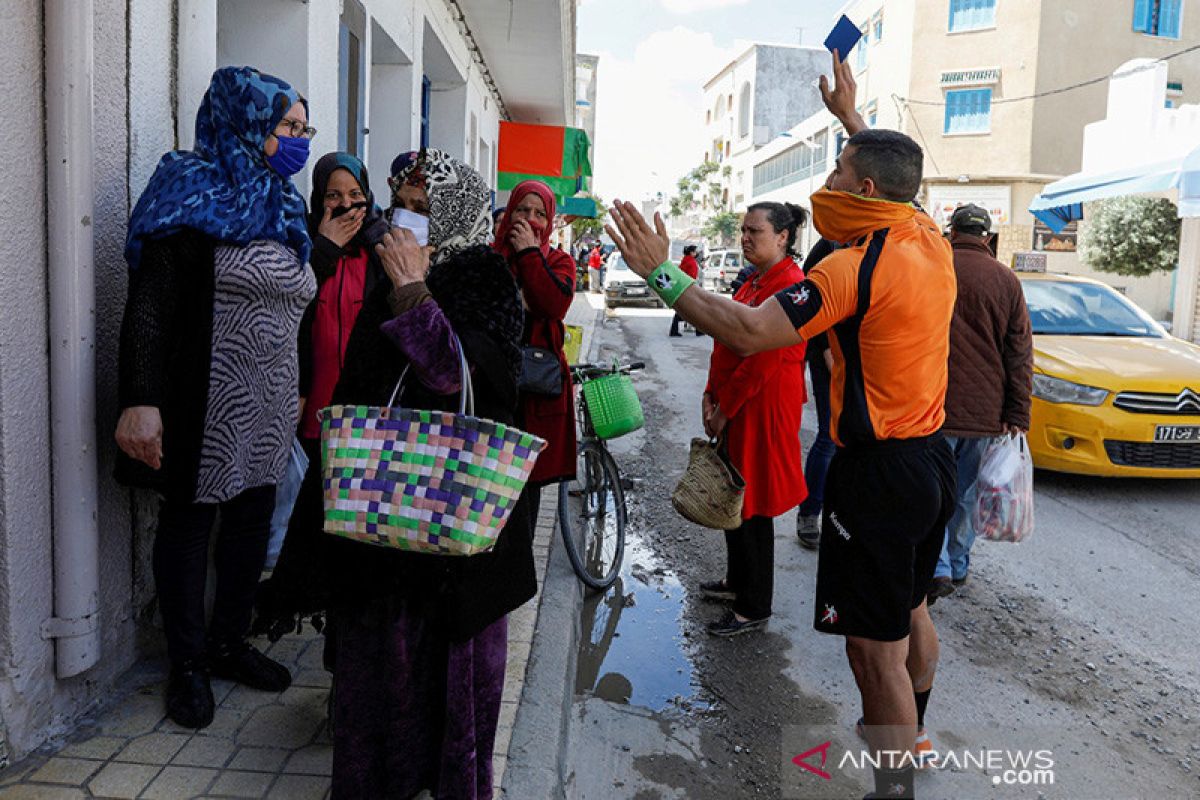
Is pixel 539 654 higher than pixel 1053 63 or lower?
lower

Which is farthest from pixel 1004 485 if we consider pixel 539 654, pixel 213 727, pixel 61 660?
pixel 61 660

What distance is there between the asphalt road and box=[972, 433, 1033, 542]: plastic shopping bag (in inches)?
19.8

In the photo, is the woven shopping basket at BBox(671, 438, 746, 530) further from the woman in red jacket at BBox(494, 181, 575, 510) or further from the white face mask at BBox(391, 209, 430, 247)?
the white face mask at BBox(391, 209, 430, 247)

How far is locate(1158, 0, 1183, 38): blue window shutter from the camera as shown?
31.2 meters

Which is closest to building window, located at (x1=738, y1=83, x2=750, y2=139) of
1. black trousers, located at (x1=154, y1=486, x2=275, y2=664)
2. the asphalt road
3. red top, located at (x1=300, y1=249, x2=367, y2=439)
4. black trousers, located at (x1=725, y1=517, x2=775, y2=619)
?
the asphalt road

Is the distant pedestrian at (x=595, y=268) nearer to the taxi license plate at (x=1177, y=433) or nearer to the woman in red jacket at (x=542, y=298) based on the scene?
the taxi license plate at (x=1177, y=433)

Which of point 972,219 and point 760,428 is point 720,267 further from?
point 760,428

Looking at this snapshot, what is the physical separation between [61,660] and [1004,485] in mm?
3659

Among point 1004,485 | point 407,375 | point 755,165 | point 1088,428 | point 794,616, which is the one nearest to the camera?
point 407,375

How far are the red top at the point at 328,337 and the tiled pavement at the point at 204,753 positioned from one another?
92 cm

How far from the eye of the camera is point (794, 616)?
4469 mm

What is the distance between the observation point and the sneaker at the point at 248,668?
3.18 meters

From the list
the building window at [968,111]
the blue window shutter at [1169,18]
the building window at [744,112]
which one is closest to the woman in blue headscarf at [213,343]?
the building window at [968,111]

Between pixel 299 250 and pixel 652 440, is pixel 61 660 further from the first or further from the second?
pixel 652 440
